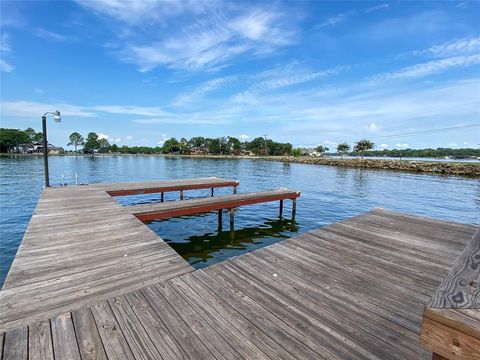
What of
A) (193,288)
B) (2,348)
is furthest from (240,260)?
(2,348)

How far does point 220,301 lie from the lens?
10.7 feet

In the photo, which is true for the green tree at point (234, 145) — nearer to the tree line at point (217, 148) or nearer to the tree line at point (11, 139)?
the tree line at point (217, 148)

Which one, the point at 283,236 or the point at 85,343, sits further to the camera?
the point at 283,236

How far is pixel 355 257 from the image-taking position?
4902 millimetres

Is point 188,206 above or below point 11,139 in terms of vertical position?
below

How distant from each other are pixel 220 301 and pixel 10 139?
430 feet

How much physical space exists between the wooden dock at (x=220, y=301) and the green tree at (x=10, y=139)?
125569mm

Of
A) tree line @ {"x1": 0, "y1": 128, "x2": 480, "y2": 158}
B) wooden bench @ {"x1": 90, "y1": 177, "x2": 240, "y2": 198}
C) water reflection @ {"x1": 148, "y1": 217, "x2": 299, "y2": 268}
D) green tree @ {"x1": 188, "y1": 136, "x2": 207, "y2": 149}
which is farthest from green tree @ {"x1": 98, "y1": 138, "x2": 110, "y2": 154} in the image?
water reflection @ {"x1": 148, "y1": 217, "x2": 299, "y2": 268}

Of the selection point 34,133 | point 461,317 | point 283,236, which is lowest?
point 283,236

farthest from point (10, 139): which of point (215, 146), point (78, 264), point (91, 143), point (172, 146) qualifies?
point (78, 264)

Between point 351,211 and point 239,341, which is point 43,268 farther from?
point 351,211

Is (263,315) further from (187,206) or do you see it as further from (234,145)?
(234,145)

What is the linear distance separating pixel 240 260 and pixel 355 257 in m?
2.28

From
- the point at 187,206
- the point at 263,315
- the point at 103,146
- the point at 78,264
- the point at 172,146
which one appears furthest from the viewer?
the point at 103,146
